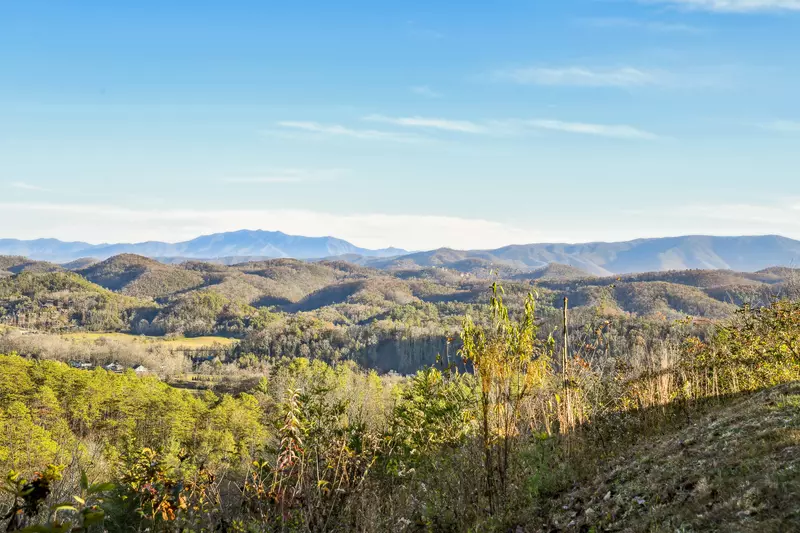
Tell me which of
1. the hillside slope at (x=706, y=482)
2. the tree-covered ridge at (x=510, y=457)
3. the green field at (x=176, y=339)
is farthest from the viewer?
the green field at (x=176, y=339)

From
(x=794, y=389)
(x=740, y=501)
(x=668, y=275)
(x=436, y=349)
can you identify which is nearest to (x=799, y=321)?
(x=794, y=389)

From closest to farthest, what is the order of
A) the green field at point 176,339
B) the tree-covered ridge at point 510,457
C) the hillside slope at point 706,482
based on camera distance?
the hillside slope at point 706,482
the tree-covered ridge at point 510,457
the green field at point 176,339

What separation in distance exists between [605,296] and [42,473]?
25.3 ft

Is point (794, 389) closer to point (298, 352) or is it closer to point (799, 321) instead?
point (799, 321)

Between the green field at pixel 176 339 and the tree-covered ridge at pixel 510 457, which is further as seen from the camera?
the green field at pixel 176 339

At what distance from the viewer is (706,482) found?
461cm

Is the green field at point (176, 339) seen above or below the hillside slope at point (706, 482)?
below

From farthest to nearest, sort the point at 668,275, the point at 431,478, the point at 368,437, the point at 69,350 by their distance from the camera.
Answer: the point at 668,275 < the point at 69,350 < the point at 431,478 < the point at 368,437

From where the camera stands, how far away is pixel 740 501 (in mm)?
3918

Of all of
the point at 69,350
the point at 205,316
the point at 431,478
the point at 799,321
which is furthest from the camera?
the point at 205,316

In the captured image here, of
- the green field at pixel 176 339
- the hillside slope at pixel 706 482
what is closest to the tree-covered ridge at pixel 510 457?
the hillside slope at pixel 706 482

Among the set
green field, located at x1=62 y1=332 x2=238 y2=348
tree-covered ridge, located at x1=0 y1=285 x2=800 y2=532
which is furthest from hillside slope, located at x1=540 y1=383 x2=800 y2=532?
green field, located at x1=62 y1=332 x2=238 y2=348

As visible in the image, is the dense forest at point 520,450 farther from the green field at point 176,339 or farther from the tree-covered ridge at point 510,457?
the green field at point 176,339

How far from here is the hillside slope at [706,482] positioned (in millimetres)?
3842
